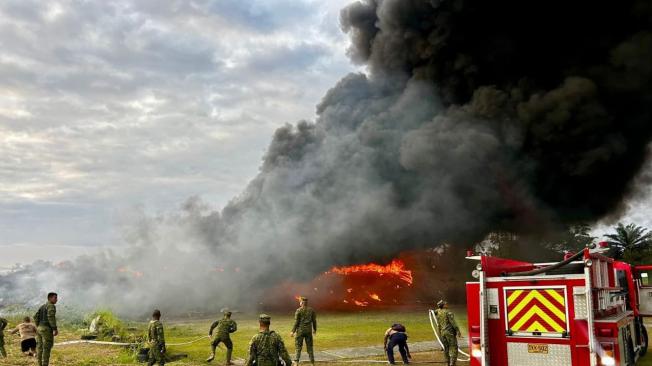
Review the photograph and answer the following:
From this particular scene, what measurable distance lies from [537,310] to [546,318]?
0.56 feet

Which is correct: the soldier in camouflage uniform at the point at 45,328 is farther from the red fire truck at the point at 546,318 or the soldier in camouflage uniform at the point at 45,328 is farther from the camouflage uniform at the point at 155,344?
the red fire truck at the point at 546,318

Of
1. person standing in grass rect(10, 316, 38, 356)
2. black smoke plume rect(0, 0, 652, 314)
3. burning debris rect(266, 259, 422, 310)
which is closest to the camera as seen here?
person standing in grass rect(10, 316, 38, 356)

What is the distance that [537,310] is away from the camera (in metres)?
7.50

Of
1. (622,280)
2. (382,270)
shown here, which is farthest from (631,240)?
(622,280)

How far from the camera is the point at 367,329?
65.2 feet

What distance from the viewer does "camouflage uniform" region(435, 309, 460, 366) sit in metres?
10.4

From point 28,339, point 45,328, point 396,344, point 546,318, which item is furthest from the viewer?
point 28,339

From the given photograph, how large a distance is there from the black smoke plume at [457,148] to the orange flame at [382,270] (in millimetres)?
531

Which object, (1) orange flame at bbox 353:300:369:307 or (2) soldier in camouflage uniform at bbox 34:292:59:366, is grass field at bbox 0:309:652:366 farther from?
(1) orange flame at bbox 353:300:369:307

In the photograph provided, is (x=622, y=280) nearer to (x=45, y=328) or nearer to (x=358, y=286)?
(x=45, y=328)

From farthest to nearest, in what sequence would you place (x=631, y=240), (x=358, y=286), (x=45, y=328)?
(x=631, y=240), (x=358, y=286), (x=45, y=328)

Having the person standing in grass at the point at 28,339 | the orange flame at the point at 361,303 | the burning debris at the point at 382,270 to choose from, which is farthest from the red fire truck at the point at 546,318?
the burning debris at the point at 382,270

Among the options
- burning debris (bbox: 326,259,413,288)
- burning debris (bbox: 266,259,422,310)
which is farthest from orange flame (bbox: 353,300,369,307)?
burning debris (bbox: 326,259,413,288)

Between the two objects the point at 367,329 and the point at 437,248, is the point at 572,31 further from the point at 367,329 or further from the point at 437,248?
the point at 367,329
